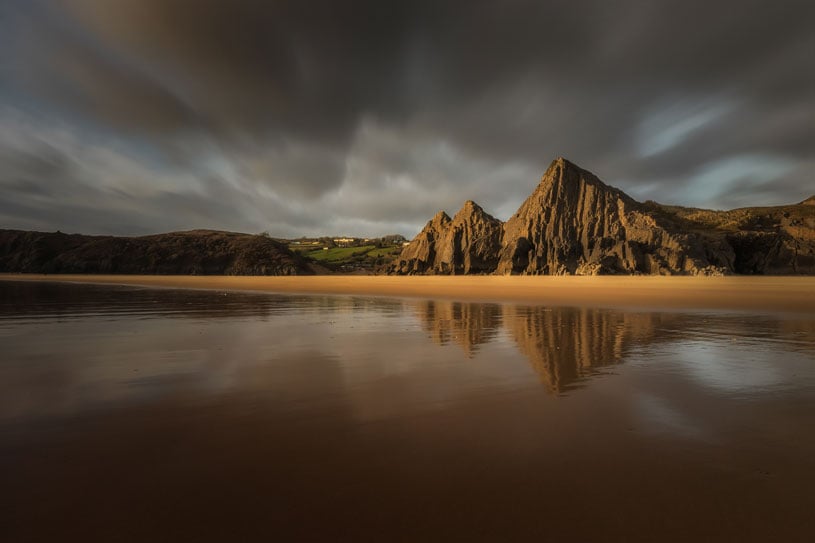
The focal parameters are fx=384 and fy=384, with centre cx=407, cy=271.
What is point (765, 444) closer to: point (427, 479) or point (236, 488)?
point (427, 479)

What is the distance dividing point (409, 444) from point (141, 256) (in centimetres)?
11809

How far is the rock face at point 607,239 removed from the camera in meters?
49.8

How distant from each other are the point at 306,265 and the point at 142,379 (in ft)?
333

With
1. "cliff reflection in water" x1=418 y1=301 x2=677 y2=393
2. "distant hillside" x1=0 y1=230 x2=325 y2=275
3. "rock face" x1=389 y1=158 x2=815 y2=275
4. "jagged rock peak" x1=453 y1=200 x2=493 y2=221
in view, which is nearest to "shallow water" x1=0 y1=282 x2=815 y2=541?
"cliff reflection in water" x1=418 y1=301 x2=677 y2=393

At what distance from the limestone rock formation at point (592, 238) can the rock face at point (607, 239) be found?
5.1 inches

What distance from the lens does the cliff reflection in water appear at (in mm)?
7531

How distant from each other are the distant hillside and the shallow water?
9210cm

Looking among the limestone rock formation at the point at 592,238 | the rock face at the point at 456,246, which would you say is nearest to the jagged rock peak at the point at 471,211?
the rock face at the point at 456,246

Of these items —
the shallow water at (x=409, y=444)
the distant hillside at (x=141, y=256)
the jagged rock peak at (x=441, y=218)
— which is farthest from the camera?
the distant hillside at (x=141, y=256)

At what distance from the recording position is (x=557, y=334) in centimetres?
1119

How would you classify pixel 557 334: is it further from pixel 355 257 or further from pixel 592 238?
pixel 355 257

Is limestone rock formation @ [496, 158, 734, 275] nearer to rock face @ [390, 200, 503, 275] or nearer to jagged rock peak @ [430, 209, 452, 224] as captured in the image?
rock face @ [390, 200, 503, 275]

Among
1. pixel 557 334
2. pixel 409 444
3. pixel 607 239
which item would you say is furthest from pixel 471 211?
pixel 409 444

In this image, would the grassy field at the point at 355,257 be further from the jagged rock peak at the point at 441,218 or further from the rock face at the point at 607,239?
the rock face at the point at 607,239
